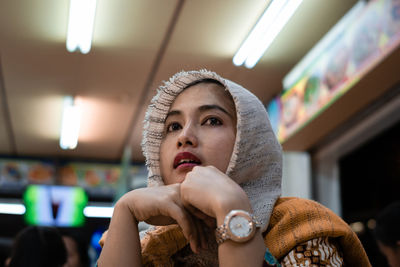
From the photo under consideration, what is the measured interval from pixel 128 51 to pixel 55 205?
283cm

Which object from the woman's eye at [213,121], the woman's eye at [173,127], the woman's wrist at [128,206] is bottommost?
the woman's wrist at [128,206]

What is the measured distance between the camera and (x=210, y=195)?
40.5 inches

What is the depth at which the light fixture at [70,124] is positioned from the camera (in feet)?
17.6

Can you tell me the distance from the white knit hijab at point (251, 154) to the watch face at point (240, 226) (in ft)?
0.43

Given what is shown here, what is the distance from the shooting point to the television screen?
612 cm

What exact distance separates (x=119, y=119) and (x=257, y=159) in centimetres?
468

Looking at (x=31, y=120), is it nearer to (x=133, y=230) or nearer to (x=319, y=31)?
(x=319, y=31)

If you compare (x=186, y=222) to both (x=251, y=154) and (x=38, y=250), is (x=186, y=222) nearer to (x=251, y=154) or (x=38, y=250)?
(x=251, y=154)

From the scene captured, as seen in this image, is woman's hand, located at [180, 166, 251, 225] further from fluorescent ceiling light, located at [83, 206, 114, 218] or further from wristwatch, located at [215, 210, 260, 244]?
fluorescent ceiling light, located at [83, 206, 114, 218]

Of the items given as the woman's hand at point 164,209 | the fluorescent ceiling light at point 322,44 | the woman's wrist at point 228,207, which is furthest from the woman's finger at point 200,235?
the fluorescent ceiling light at point 322,44

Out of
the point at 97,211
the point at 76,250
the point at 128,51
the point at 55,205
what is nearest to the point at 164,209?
the point at 76,250

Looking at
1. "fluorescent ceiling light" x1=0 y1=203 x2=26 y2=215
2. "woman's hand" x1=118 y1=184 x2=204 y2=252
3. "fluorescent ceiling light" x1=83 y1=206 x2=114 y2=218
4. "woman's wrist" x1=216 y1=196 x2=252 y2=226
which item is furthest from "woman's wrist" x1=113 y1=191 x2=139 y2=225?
"fluorescent ceiling light" x1=0 y1=203 x2=26 y2=215

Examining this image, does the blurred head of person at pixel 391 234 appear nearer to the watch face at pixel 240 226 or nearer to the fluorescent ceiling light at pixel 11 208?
the watch face at pixel 240 226

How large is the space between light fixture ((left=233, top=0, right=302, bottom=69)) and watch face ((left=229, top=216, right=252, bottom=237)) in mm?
2795
